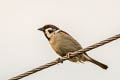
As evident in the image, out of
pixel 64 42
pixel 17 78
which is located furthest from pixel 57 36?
pixel 17 78

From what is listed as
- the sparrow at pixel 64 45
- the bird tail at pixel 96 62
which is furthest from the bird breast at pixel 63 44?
the bird tail at pixel 96 62

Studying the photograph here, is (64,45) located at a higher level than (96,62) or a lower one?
higher

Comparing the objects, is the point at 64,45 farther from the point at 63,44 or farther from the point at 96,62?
the point at 96,62

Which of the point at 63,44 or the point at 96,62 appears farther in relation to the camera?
the point at 96,62

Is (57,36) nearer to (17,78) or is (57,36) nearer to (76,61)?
(76,61)

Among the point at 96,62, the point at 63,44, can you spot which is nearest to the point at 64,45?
the point at 63,44

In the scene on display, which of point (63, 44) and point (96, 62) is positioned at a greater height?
point (63, 44)

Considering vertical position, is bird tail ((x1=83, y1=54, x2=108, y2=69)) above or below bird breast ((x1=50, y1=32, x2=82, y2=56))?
below

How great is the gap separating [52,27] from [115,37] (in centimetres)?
336

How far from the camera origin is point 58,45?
8.52 m

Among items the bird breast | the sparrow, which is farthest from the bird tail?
the bird breast

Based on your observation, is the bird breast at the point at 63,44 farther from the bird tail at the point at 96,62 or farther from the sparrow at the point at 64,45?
the bird tail at the point at 96,62

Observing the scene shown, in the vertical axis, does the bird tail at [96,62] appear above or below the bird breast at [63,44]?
below

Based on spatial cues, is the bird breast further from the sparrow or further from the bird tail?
the bird tail
